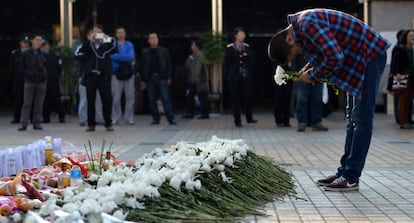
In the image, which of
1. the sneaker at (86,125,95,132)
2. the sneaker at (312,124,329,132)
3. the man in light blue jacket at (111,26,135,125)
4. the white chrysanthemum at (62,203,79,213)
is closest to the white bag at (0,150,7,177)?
the white chrysanthemum at (62,203,79,213)

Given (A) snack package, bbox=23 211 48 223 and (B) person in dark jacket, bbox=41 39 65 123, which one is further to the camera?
(B) person in dark jacket, bbox=41 39 65 123

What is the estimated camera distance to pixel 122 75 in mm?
14273

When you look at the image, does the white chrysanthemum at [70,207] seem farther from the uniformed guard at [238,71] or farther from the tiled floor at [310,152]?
the uniformed guard at [238,71]

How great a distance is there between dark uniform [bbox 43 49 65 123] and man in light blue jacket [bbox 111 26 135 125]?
173cm

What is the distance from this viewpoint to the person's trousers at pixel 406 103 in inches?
495

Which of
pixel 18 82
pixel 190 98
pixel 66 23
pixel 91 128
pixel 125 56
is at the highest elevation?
pixel 66 23

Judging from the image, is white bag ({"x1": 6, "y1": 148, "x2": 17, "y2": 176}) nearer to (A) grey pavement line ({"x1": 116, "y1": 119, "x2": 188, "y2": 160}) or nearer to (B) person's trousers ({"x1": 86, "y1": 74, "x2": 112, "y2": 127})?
(A) grey pavement line ({"x1": 116, "y1": 119, "x2": 188, "y2": 160})

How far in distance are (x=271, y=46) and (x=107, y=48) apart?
7100mm

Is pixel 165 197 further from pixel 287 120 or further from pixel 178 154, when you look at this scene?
pixel 287 120

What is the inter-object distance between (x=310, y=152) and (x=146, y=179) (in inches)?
182

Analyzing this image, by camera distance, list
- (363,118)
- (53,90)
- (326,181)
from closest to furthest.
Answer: (363,118)
(326,181)
(53,90)

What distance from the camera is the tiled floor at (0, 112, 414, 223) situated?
4915 mm

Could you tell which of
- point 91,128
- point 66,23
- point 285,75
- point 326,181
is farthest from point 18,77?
point 326,181

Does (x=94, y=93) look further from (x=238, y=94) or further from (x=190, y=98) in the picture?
(x=190, y=98)
